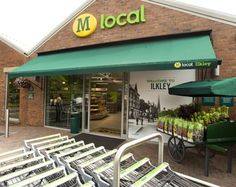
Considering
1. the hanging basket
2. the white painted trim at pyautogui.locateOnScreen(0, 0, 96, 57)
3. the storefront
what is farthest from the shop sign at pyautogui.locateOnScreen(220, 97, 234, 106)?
the hanging basket

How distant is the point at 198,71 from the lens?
7715 mm

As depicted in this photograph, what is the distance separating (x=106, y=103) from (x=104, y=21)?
3.50 metres

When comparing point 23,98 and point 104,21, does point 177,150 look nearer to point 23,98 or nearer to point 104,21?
point 104,21

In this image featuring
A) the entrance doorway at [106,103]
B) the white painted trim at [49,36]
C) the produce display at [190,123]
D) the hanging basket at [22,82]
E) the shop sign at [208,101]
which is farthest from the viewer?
the hanging basket at [22,82]

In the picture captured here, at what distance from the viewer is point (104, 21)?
9.64 meters

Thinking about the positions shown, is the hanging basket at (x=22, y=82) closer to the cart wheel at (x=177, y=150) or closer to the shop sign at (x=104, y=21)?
the shop sign at (x=104, y=21)

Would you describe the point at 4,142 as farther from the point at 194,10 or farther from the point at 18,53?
the point at 194,10

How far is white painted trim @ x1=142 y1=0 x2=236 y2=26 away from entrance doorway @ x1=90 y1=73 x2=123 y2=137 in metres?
3.12

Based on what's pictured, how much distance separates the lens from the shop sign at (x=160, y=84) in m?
8.23

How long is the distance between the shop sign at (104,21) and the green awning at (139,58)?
833 millimetres

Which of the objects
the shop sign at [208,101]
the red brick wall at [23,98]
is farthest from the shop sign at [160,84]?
the red brick wall at [23,98]

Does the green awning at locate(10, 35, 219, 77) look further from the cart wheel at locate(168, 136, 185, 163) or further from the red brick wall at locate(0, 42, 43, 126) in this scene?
the red brick wall at locate(0, 42, 43, 126)

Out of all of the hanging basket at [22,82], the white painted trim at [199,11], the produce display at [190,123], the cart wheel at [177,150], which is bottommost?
the cart wheel at [177,150]

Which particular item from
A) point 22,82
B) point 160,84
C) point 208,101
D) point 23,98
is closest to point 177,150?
point 208,101
